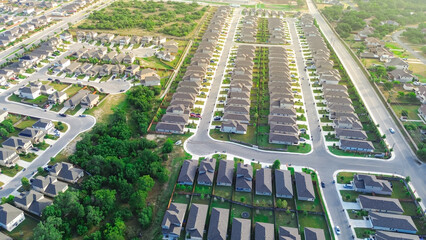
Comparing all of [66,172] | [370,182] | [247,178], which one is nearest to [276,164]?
[247,178]

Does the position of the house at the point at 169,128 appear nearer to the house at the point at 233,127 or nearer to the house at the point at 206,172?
the house at the point at 233,127

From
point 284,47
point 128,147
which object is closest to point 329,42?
point 284,47

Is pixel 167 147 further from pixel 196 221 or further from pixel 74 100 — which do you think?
pixel 74 100

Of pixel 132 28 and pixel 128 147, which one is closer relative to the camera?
pixel 128 147

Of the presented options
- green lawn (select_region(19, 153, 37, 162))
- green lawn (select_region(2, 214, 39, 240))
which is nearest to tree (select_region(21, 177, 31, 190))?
green lawn (select_region(2, 214, 39, 240))

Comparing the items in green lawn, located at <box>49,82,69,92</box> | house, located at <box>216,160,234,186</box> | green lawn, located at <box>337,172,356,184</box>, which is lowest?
green lawn, located at <box>337,172,356,184</box>

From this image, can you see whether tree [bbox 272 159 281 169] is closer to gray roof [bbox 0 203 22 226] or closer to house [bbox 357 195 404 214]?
house [bbox 357 195 404 214]

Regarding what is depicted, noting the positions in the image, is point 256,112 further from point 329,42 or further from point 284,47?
point 329,42
